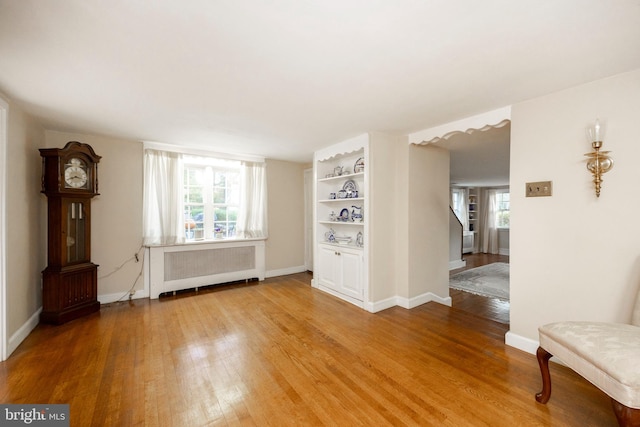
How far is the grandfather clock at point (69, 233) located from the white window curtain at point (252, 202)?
2.02 meters

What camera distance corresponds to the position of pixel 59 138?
3.29 metres

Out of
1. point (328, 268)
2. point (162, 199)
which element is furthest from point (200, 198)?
point (328, 268)

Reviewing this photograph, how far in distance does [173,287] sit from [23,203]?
6.57 ft

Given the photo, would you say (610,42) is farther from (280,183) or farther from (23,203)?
(23,203)

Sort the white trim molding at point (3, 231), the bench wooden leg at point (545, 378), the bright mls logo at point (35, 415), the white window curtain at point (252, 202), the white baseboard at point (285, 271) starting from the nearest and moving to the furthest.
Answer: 1. the bright mls logo at point (35, 415)
2. the bench wooden leg at point (545, 378)
3. the white trim molding at point (3, 231)
4. the white window curtain at point (252, 202)
5. the white baseboard at point (285, 271)

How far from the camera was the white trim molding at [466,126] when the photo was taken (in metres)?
2.53

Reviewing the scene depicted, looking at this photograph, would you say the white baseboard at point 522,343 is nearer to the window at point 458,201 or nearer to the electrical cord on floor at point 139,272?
the electrical cord on floor at point 139,272

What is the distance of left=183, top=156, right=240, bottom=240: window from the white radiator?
0.99ft

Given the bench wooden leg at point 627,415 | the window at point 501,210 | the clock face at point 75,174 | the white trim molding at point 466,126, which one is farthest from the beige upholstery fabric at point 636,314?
the window at point 501,210

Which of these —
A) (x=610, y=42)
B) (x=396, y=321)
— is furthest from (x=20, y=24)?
(x=396, y=321)

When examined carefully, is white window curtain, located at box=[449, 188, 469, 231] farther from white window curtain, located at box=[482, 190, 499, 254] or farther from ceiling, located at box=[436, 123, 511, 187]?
ceiling, located at box=[436, 123, 511, 187]

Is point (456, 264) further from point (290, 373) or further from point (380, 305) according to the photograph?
point (290, 373)

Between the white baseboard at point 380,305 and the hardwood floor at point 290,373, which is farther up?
the white baseboard at point 380,305

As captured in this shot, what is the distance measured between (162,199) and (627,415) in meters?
4.86
